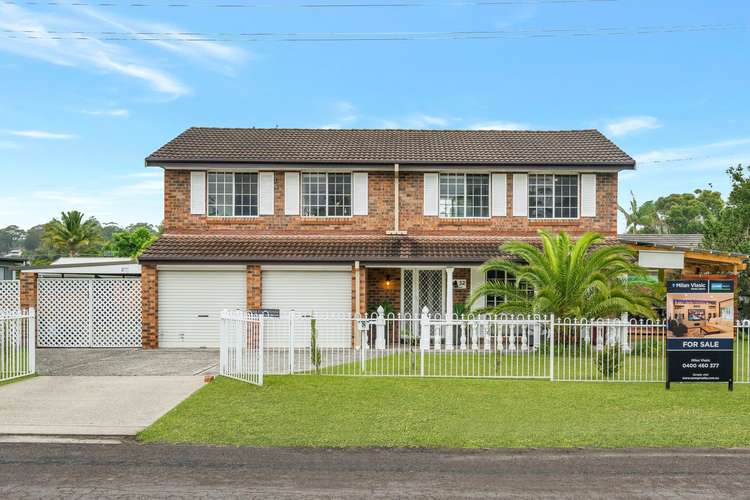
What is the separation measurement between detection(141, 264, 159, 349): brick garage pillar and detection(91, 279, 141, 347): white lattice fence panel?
215 mm

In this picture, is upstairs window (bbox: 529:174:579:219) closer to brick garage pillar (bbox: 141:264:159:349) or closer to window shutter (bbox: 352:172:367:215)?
window shutter (bbox: 352:172:367:215)

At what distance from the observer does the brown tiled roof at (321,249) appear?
18.6m

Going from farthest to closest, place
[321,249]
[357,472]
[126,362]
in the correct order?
[321,249] < [126,362] < [357,472]

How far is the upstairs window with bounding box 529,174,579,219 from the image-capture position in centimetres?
2069

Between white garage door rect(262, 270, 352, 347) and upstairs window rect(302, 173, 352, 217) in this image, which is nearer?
white garage door rect(262, 270, 352, 347)

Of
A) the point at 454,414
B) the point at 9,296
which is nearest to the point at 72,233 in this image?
the point at 9,296

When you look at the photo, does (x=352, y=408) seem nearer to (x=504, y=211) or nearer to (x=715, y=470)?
(x=715, y=470)

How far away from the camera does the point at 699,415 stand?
9.83 m

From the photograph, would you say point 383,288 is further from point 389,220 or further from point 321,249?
point 321,249

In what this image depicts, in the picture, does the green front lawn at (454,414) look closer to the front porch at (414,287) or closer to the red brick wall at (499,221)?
the front porch at (414,287)

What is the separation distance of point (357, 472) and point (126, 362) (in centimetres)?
1025

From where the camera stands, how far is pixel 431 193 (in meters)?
20.6

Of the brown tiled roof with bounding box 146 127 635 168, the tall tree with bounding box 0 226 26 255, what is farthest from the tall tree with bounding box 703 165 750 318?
the tall tree with bounding box 0 226 26 255

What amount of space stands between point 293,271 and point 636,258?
1110cm
